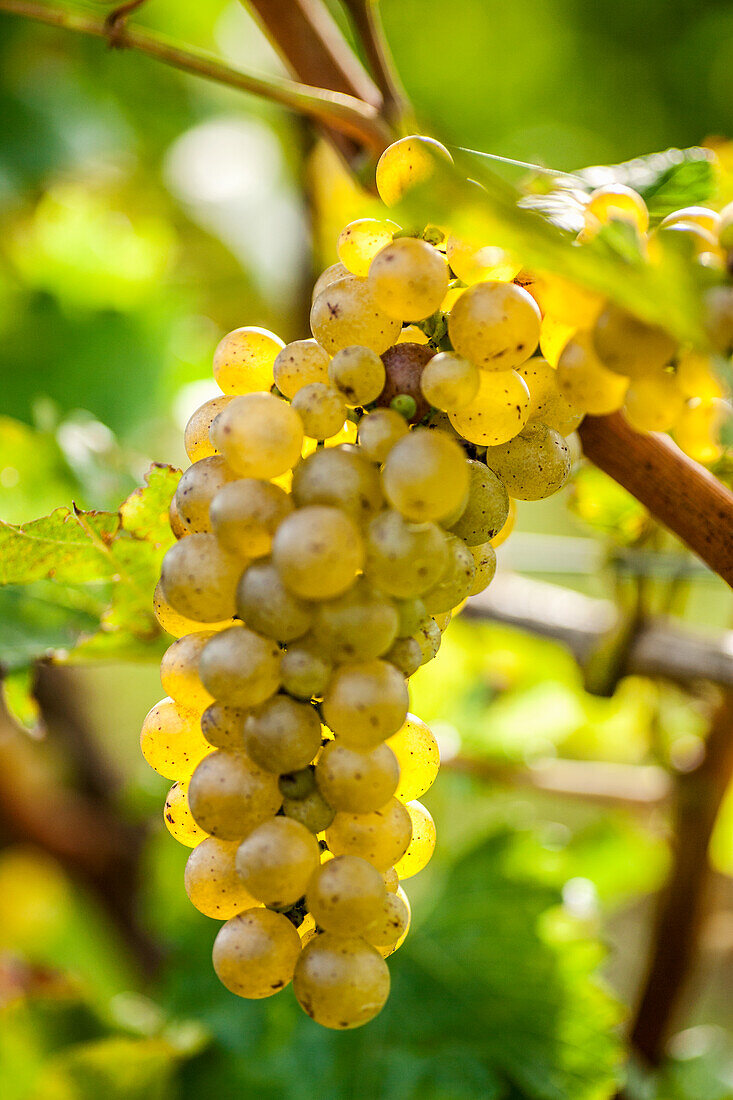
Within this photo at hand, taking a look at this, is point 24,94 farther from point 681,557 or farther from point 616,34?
point 616,34

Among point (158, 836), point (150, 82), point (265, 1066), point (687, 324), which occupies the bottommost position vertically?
point (158, 836)

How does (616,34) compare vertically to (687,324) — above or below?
below

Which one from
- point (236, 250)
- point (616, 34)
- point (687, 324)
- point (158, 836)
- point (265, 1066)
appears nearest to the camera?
point (687, 324)

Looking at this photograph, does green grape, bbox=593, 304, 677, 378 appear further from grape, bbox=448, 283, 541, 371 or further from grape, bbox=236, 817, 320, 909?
grape, bbox=236, 817, 320, 909

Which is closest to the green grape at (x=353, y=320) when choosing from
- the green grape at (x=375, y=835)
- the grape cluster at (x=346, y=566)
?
the grape cluster at (x=346, y=566)

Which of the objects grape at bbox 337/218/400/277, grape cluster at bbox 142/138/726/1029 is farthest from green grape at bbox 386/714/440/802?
grape at bbox 337/218/400/277

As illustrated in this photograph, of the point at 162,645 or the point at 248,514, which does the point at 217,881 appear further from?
the point at 162,645

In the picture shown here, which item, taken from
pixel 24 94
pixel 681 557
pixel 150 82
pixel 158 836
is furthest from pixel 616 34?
pixel 158 836
